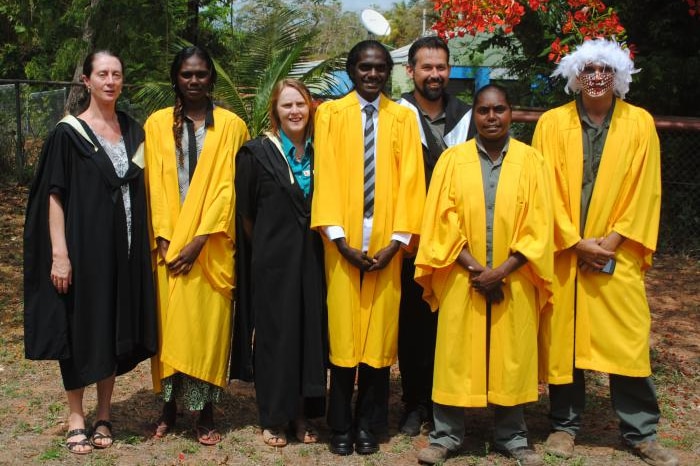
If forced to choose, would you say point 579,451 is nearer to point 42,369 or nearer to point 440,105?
point 440,105

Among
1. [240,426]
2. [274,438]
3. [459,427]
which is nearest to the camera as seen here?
[459,427]

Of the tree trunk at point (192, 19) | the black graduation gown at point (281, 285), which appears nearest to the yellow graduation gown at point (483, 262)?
the black graduation gown at point (281, 285)

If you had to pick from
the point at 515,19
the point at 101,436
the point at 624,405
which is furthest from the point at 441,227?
the point at 515,19

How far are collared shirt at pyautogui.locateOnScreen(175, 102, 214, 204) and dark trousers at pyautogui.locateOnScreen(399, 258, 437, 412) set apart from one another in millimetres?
1321

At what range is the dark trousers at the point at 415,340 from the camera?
5.05m

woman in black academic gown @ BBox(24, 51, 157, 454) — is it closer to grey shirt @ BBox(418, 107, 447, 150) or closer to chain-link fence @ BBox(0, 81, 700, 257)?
grey shirt @ BBox(418, 107, 447, 150)

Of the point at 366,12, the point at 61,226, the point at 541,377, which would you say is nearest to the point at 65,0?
the point at 366,12

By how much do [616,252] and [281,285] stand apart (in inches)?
71.1

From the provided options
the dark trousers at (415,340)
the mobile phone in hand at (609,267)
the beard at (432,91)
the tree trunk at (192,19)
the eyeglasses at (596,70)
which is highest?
the tree trunk at (192,19)

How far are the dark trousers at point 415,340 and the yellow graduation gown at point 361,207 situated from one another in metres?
0.36

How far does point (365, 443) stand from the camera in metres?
4.81

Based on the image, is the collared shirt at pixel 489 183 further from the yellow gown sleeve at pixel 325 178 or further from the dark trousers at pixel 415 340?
the yellow gown sleeve at pixel 325 178

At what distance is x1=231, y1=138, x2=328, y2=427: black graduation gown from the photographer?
470cm

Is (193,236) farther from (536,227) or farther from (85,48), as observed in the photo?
(85,48)
